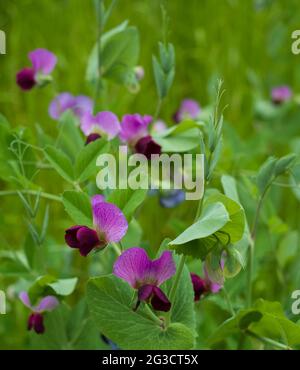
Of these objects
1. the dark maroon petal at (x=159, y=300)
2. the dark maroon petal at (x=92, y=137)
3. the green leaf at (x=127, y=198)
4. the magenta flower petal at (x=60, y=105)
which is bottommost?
the dark maroon petal at (x=159, y=300)

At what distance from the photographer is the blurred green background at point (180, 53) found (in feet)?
5.89

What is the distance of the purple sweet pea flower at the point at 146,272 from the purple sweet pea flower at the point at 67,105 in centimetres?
39

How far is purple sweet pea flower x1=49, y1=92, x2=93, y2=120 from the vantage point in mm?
1012

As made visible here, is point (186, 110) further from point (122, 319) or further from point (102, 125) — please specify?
point (122, 319)

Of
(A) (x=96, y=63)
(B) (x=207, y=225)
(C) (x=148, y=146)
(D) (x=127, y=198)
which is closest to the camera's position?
(B) (x=207, y=225)

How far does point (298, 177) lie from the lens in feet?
2.88

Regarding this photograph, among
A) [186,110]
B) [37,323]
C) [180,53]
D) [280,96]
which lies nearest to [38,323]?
[37,323]

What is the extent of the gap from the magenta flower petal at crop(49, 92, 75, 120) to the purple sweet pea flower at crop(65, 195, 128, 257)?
0.37 m

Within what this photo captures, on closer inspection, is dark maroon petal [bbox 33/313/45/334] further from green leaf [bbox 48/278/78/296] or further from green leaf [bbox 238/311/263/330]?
green leaf [bbox 238/311/263/330]

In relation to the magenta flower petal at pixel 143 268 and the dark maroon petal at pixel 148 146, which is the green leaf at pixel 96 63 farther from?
the magenta flower petal at pixel 143 268

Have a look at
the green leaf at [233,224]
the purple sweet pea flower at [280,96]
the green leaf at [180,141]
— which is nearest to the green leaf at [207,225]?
the green leaf at [233,224]

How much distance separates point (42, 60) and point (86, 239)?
0.43 m

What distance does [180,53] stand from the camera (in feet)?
6.79

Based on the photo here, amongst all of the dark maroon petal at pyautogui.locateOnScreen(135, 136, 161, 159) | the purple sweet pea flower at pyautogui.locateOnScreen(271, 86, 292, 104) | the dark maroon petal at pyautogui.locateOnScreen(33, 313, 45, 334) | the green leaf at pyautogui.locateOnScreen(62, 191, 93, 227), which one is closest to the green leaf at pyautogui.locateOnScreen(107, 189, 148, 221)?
the green leaf at pyautogui.locateOnScreen(62, 191, 93, 227)
